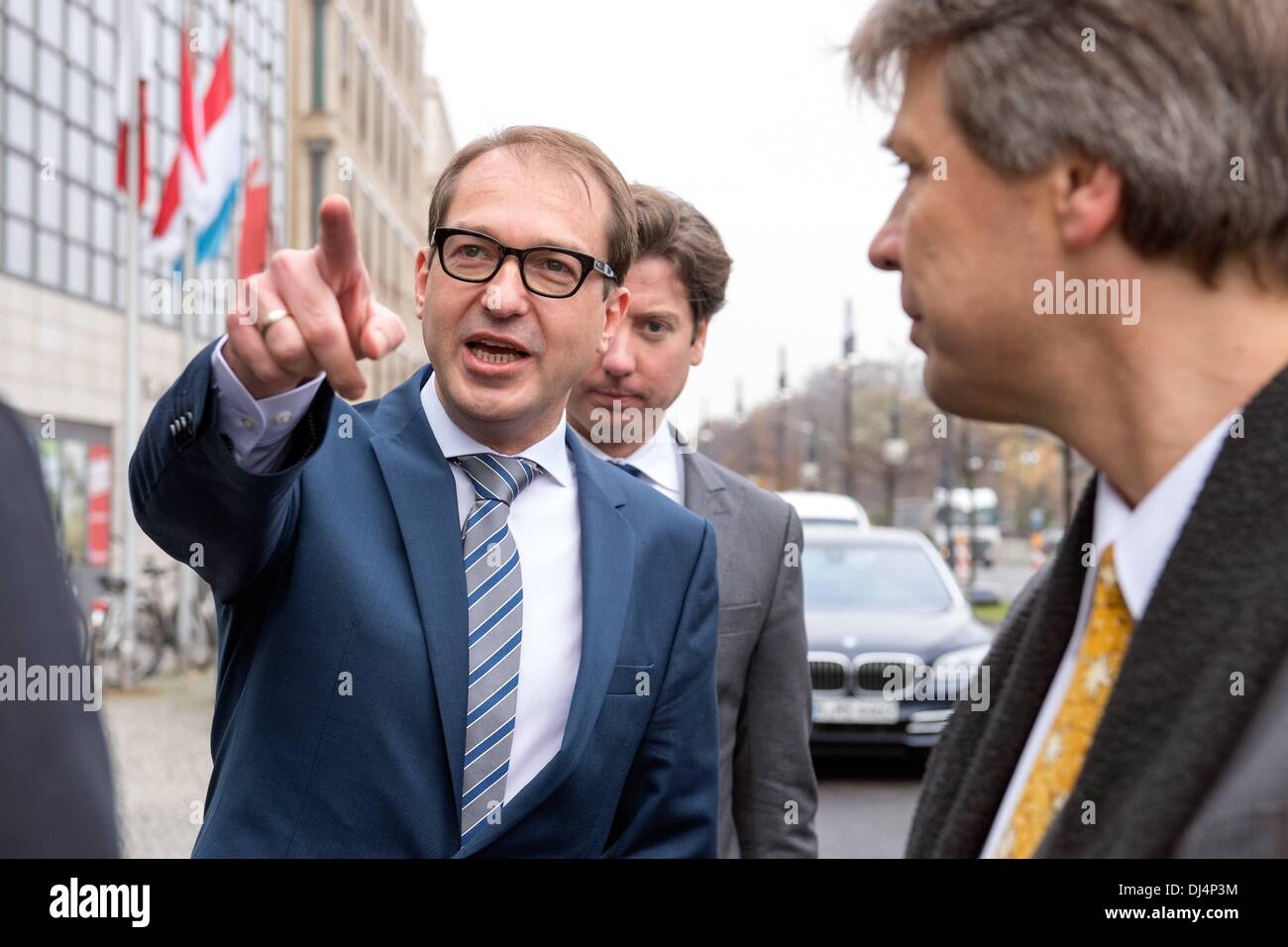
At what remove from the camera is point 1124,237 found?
137 cm

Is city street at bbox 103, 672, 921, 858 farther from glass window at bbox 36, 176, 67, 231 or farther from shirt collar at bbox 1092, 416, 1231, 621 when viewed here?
glass window at bbox 36, 176, 67, 231

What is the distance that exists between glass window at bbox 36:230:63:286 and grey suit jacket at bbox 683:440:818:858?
24.3 meters

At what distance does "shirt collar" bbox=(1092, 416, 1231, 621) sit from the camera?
1.31 metres

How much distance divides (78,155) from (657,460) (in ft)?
84.8

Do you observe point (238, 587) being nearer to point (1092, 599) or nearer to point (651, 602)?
point (651, 602)

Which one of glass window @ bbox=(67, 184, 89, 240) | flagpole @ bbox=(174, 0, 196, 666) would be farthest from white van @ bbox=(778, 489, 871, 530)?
glass window @ bbox=(67, 184, 89, 240)

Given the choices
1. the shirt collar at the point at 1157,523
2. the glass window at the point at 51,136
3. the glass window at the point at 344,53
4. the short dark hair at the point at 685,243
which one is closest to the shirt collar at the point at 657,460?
the short dark hair at the point at 685,243

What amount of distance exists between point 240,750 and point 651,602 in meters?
0.75

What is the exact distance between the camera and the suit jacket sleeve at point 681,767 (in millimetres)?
2387

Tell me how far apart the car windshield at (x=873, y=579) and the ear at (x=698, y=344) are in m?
6.16

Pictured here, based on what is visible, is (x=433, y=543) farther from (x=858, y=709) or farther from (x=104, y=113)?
(x=104, y=113)

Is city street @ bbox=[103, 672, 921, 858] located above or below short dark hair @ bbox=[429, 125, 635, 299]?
below

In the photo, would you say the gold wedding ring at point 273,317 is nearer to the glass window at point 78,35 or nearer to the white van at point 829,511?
the white van at point 829,511
